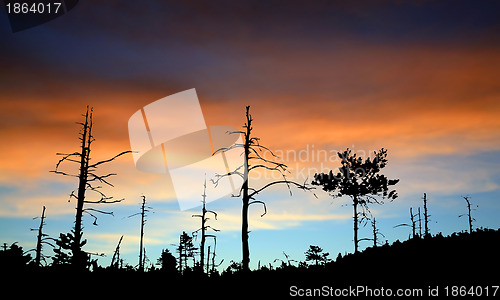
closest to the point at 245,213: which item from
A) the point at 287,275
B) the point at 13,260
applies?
the point at 287,275

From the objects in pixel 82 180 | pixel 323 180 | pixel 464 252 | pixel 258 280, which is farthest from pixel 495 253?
pixel 323 180

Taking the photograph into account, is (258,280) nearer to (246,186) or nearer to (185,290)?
(185,290)

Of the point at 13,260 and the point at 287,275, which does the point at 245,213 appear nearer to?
the point at 287,275

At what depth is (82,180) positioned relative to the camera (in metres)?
19.0

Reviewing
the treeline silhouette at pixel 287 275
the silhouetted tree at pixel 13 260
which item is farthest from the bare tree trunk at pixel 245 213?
the silhouetted tree at pixel 13 260

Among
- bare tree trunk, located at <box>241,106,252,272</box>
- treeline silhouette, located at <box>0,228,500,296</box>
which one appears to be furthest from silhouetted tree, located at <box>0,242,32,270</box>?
bare tree trunk, located at <box>241,106,252,272</box>

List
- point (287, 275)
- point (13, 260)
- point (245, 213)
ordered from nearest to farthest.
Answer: point (13, 260) < point (287, 275) < point (245, 213)

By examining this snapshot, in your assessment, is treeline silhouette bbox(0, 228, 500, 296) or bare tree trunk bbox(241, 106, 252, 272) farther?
bare tree trunk bbox(241, 106, 252, 272)

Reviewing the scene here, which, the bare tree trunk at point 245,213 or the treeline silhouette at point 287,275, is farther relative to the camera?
the bare tree trunk at point 245,213

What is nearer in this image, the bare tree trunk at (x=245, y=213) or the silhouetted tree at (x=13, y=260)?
the silhouetted tree at (x=13, y=260)

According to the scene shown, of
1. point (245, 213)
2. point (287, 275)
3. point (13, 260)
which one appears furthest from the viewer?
point (245, 213)

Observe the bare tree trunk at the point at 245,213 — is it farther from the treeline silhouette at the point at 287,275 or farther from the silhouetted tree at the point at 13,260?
the silhouetted tree at the point at 13,260

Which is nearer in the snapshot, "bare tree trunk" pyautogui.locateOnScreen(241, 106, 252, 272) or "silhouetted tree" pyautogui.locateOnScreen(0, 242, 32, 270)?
"silhouetted tree" pyautogui.locateOnScreen(0, 242, 32, 270)

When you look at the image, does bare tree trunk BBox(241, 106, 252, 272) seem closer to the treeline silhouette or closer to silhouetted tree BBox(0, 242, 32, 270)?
the treeline silhouette
